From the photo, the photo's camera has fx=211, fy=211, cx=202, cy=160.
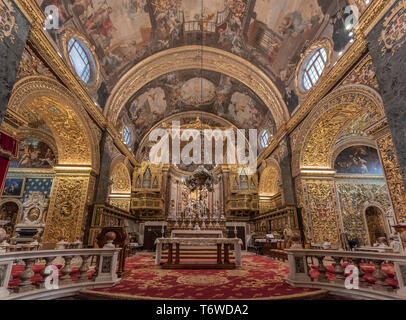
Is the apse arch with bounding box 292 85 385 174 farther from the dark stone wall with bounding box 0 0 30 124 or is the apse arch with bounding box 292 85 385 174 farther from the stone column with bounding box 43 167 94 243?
the stone column with bounding box 43 167 94 243

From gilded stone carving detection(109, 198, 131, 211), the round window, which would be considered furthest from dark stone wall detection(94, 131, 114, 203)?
the round window

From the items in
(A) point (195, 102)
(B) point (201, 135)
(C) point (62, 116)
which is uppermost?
(A) point (195, 102)

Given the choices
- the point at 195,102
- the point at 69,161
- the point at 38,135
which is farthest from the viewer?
the point at 195,102

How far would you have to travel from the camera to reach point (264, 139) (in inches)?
619

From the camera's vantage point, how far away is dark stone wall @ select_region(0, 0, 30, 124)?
17.0 ft

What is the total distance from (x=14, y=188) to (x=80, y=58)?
9.37 metres

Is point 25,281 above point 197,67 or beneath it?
beneath

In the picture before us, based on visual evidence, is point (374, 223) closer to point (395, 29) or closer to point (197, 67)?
point (395, 29)

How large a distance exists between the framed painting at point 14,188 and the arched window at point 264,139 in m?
16.1

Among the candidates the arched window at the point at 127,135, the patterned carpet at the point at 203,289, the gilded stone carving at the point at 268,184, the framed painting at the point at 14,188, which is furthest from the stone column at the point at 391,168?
the framed painting at the point at 14,188

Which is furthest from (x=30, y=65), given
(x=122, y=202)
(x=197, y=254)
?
(x=122, y=202)

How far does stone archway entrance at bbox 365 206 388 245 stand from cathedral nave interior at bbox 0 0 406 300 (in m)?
0.10

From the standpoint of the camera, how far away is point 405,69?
16.3 ft
